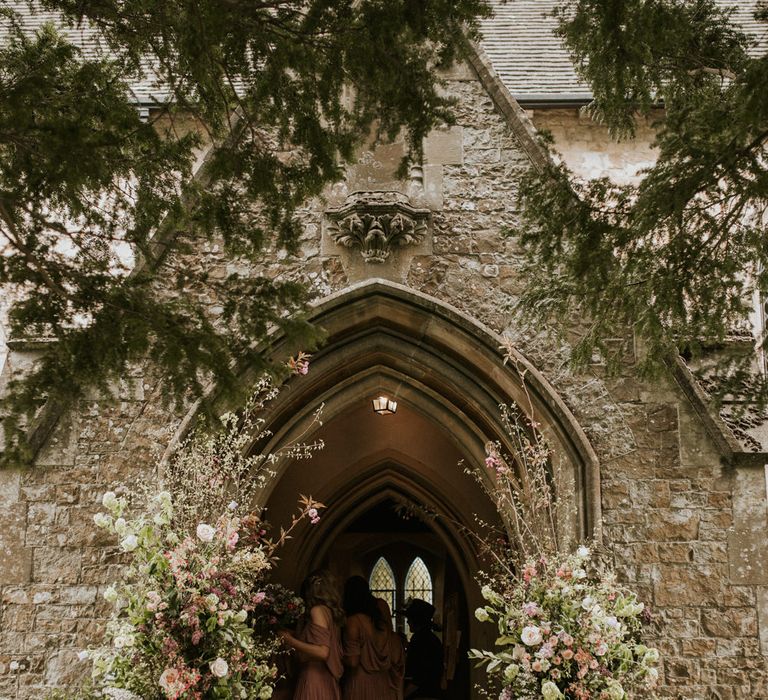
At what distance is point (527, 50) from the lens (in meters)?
10.9

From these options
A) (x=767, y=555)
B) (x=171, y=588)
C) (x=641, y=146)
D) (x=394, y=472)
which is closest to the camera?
(x=171, y=588)

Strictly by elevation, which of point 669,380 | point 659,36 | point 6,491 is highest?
point 659,36

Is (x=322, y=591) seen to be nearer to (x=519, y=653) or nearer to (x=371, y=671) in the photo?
(x=371, y=671)

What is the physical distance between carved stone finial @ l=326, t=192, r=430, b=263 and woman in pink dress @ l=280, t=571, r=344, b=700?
2588 millimetres

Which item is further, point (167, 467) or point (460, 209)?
point (460, 209)

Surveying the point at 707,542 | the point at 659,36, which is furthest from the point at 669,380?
the point at 659,36

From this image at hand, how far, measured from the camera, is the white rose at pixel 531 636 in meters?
4.67

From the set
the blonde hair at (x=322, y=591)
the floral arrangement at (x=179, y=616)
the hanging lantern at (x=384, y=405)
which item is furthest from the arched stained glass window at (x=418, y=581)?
the floral arrangement at (x=179, y=616)

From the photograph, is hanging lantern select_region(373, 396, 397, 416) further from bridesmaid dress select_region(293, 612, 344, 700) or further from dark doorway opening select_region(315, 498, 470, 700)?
dark doorway opening select_region(315, 498, 470, 700)

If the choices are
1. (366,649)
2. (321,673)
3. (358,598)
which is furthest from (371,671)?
(321,673)

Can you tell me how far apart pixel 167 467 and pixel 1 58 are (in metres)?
2.85

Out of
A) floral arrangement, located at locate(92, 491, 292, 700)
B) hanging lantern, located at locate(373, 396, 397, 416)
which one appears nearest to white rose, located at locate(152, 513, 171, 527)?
floral arrangement, located at locate(92, 491, 292, 700)

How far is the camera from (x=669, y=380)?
20.0 ft

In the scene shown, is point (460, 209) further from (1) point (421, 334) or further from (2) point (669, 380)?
(2) point (669, 380)
